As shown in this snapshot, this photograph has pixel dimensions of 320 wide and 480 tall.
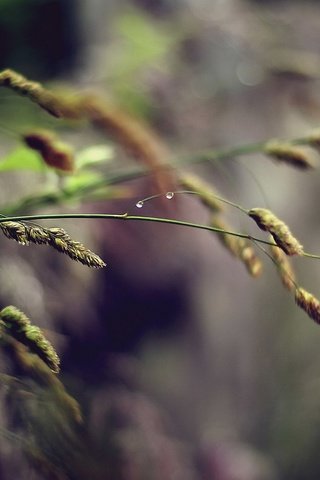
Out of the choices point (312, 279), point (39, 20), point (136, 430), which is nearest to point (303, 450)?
point (312, 279)

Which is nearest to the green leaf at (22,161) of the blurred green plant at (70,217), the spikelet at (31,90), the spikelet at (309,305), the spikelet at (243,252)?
the blurred green plant at (70,217)

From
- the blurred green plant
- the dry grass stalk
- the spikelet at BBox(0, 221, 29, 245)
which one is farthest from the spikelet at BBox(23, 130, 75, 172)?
the spikelet at BBox(0, 221, 29, 245)

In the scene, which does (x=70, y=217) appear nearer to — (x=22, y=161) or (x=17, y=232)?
(x=17, y=232)

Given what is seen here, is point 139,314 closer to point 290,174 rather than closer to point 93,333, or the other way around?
point 93,333

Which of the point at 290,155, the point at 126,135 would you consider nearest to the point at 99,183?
the point at 126,135

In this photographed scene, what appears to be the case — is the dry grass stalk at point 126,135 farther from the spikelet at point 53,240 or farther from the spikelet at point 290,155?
the spikelet at point 53,240

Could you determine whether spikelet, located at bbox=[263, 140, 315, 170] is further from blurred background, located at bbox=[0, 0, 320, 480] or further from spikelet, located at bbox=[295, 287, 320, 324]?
blurred background, located at bbox=[0, 0, 320, 480]
